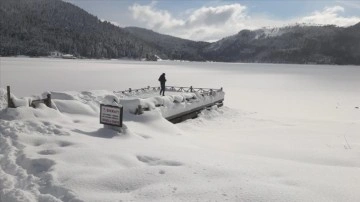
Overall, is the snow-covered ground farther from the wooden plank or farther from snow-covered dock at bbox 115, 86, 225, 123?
the wooden plank

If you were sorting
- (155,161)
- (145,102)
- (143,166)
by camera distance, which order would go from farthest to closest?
(145,102) < (155,161) < (143,166)

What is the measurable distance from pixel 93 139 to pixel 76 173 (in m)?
2.87

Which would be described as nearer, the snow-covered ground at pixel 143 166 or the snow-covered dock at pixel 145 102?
the snow-covered ground at pixel 143 166

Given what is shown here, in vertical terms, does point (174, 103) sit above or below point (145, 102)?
below

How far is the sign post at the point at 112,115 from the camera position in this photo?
431 inches

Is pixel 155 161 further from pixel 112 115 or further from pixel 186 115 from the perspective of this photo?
pixel 186 115

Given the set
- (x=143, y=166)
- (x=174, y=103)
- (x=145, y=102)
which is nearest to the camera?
(x=143, y=166)

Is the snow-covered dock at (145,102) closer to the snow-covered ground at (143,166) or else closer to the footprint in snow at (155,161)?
the snow-covered ground at (143,166)

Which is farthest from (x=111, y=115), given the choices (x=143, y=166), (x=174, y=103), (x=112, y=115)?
(x=174, y=103)

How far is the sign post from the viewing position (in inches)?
431

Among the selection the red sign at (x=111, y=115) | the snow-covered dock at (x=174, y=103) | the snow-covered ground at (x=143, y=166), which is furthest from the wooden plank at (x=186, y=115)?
the red sign at (x=111, y=115)

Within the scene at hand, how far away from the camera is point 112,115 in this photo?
1109 centimetres

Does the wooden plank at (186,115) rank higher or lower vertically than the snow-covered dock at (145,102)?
lower

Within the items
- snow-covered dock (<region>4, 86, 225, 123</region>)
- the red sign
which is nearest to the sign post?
the red sign
